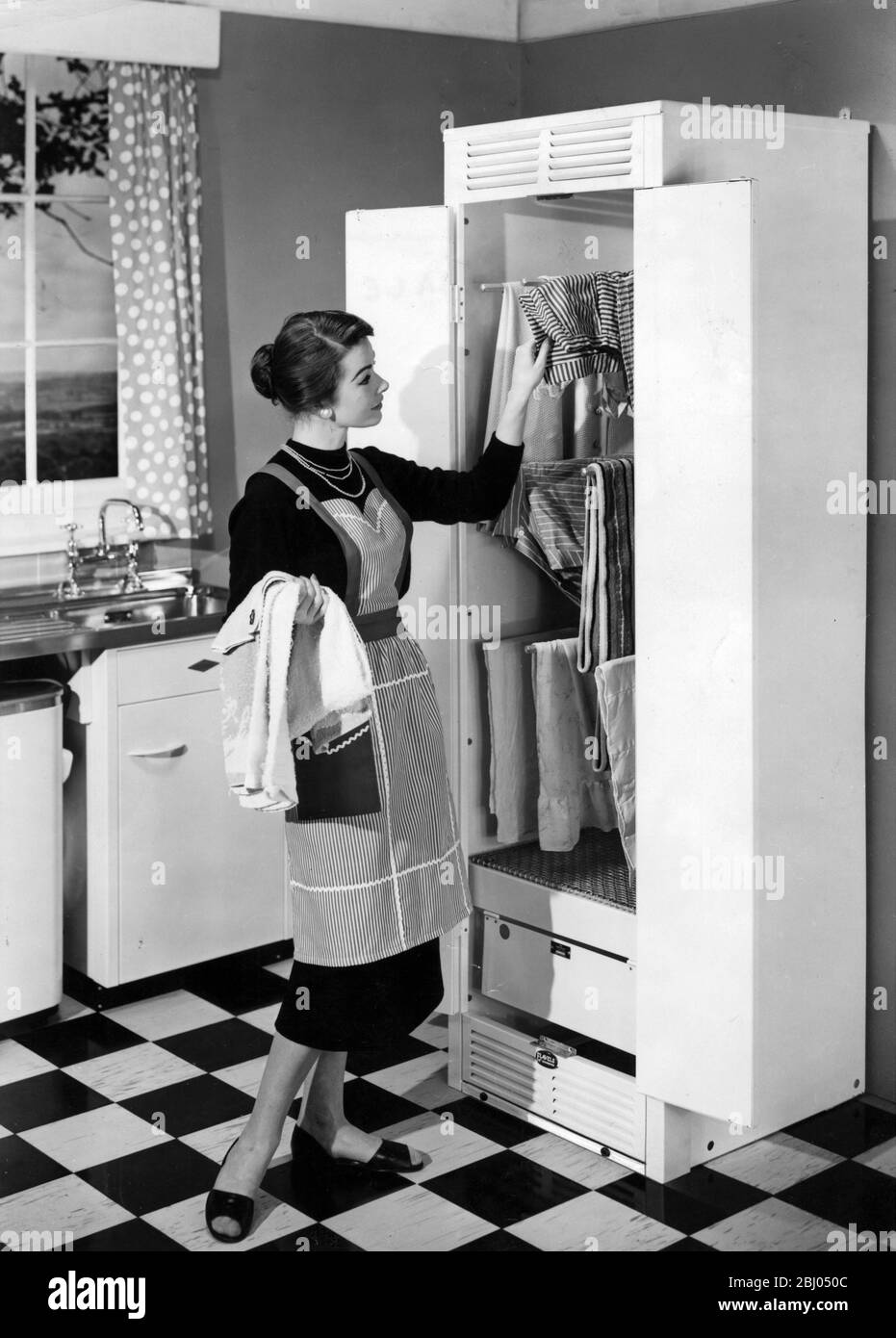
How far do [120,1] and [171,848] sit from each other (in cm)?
211

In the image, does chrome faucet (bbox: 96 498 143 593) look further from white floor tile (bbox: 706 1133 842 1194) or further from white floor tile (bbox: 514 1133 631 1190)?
white floor tile (bbox: 706 1133 842 1194)

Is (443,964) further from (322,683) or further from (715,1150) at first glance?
(322,683)

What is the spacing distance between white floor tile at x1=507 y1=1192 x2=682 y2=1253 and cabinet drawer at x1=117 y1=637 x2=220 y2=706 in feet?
5.34

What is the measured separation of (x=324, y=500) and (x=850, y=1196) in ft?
5.42

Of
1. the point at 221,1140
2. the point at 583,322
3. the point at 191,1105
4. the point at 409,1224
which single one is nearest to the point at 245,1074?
the point at 191,1105

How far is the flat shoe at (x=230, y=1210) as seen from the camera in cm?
286

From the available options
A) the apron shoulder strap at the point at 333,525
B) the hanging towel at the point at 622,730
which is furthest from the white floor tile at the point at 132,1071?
the apron shoulder strap at the point at 333,525

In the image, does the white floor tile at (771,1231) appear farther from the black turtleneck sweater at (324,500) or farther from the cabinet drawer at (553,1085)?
the black turtleneck sweater at (324,500)

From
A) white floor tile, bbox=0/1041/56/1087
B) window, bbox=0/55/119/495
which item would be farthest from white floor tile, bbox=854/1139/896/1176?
window, bbox=0/55/119/495

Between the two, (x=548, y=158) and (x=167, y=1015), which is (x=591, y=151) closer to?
(x=548, y=158)

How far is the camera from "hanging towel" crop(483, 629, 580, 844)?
10.9 ft

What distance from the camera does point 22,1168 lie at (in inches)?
124
